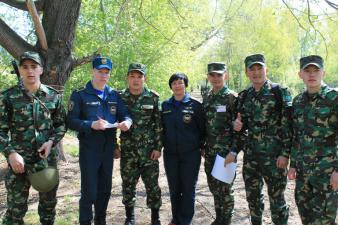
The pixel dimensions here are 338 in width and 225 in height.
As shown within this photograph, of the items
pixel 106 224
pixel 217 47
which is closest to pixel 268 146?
pixel 106 224

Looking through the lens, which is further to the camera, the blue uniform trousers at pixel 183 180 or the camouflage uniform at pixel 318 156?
the blue uniform trousers at pixel 183 180

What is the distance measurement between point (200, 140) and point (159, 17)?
8.08 metres

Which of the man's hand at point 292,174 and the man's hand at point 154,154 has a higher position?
the man's hand at point 154,154

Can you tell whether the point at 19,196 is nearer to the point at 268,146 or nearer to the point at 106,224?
the point at 106,224

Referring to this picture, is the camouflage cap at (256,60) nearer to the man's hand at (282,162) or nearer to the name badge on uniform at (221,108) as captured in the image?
the name badge on uniform at (221,108)

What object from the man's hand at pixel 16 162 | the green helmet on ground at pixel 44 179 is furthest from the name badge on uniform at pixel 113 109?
the man's hand at pixel 16 162

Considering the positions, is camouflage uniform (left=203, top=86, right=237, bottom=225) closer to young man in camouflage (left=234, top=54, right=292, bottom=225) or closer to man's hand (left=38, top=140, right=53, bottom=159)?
young man in camouflage (left=234, top=54, right=292, bottom=225)

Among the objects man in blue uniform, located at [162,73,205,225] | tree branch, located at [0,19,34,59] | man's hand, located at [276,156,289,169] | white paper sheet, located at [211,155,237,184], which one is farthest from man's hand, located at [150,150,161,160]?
tree branch, located at [0,19,34,59]

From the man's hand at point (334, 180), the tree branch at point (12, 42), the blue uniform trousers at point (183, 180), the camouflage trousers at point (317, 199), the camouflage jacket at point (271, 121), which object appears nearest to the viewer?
the man's hand at point (334, 180)

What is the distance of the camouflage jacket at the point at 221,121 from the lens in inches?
182

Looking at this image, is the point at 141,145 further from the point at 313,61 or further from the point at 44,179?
the point at 313,61

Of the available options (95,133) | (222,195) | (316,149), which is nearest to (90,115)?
(95,133)

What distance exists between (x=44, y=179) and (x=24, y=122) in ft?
2.22

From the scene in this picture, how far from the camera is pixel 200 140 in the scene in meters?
4.85
